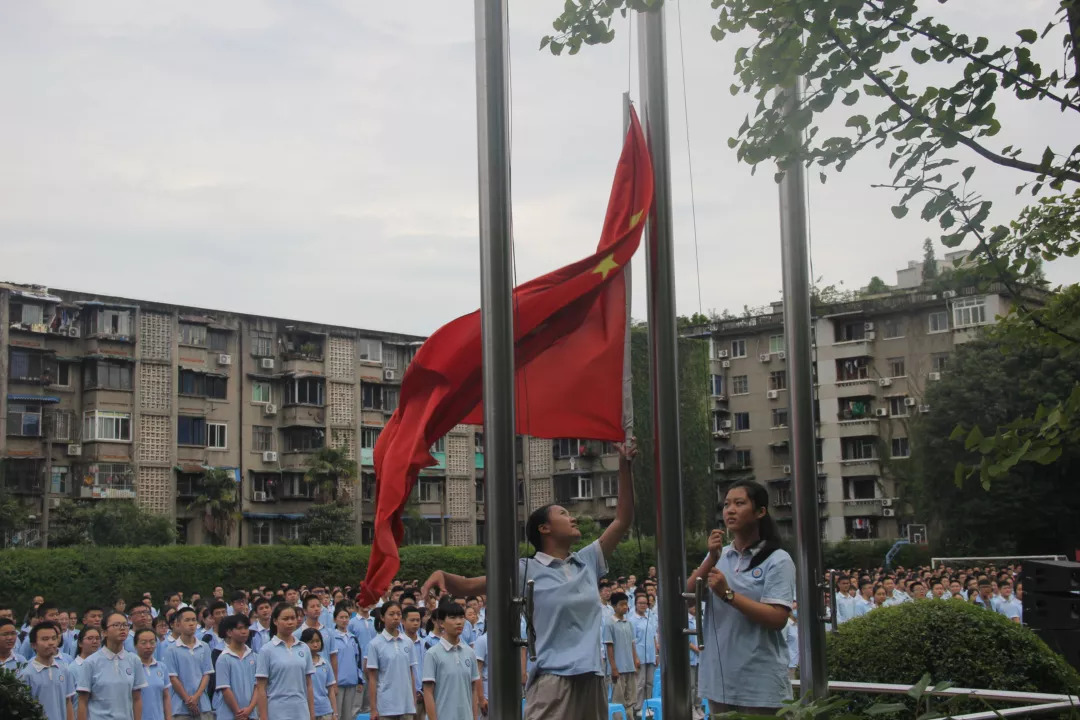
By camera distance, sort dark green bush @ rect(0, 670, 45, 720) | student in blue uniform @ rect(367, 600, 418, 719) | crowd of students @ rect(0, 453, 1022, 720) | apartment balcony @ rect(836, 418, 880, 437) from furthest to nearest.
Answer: apartment balcony @ rect(836, 418, 880, 437) < student in blue uniform @ rect(367, 600, 418, 719) < dark green bush @ rect(0, 670, 45, 720) < crowd of students @ rect(0, 453, 1022, 720)

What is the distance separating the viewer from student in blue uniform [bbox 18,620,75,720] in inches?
420

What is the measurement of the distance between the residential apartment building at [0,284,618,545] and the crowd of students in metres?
24.7

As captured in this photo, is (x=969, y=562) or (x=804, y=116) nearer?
(x=804, y=116)

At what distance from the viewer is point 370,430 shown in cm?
5603

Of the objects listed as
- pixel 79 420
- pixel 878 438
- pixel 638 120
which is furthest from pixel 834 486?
pixel 638 120

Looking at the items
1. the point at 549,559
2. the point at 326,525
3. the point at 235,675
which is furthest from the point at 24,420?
the point at 549,559

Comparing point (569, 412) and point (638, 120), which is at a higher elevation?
point (638, 120)

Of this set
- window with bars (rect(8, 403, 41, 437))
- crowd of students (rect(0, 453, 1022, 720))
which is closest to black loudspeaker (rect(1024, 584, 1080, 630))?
crowd of students (rect(0, 453, 1022, 720))

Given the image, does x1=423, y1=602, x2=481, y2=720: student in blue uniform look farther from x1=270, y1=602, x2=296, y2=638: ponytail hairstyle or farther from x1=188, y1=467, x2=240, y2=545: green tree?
x1=188, y1=467, x2=240, y2=545: green tree

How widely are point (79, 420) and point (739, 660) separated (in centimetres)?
4535

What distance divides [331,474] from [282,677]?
4106 centimetres

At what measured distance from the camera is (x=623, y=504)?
19.5 ft

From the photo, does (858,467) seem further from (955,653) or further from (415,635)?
(955,653)

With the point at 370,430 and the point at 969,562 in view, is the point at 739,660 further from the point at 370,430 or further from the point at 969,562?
the point at 370,430
